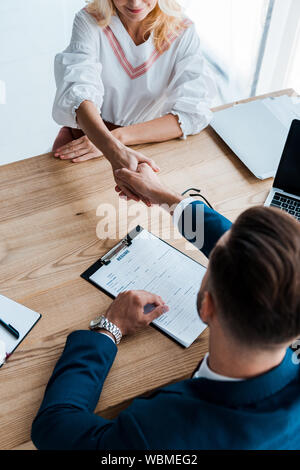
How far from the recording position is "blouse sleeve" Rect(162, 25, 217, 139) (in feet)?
4.94

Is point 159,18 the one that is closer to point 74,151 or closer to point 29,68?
point 74,151

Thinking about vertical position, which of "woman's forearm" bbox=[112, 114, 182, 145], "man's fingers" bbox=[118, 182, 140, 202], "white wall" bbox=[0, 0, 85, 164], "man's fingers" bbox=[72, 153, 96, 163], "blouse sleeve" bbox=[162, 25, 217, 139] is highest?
"blouse sleeve" bbox=[162, 25, 217, 139]

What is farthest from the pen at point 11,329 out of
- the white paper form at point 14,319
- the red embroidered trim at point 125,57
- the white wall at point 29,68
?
the white wall at point 29,68

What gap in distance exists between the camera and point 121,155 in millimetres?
1349

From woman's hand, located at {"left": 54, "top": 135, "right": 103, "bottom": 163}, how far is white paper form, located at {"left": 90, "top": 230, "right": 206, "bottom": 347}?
14.5 inches

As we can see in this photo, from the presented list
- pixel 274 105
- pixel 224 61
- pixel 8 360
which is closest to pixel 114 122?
pixel 274 105

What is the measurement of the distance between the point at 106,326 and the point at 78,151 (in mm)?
641

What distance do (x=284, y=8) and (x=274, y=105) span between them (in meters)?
1.01

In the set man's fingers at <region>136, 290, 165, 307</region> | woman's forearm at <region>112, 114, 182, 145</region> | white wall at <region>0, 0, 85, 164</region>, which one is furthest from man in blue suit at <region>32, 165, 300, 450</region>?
white wall at <region>0, 0, 85, 164</region>

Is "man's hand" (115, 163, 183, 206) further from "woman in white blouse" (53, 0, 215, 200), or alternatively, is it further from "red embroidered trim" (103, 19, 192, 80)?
"red embroidered trim" (103, 19, 192, 80)

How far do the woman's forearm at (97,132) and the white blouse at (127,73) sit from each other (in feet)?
0.10

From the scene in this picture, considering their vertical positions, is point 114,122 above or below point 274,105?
below

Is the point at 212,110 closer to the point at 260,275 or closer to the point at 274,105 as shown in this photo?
the point at 274,105

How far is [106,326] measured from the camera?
3.34ft
